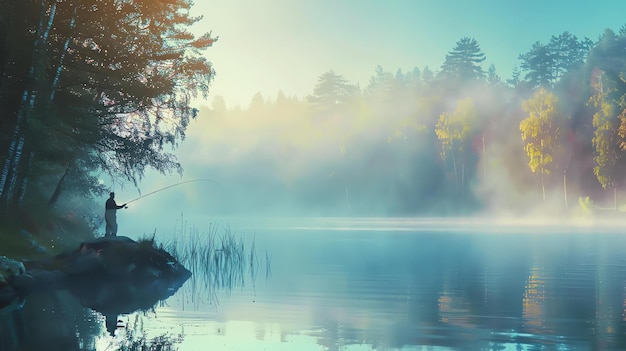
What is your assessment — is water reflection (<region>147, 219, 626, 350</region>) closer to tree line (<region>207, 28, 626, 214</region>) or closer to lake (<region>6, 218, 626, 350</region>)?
lake (<region>6, 218, 626, 350</region>)

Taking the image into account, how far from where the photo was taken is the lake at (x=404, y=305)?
1099 centimetres

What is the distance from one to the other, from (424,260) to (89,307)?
15.1 m

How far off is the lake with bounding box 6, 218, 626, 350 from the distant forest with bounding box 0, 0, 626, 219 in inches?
269

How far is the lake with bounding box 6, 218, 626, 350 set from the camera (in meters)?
11.0

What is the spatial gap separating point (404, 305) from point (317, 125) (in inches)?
3956

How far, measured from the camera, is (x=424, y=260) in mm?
27000

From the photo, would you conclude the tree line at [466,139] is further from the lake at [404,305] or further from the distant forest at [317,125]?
the lake at [404,305]

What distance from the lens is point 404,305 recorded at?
1512cm

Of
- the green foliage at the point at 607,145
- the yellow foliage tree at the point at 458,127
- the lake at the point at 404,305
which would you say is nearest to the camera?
the lake at the point at 404,305

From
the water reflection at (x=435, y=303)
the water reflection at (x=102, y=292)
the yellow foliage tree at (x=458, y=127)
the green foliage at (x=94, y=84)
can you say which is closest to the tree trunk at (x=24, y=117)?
the green foliage at (x=94, y=84)

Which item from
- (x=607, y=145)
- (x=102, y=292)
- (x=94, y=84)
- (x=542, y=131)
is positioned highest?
(x=542, y=131)

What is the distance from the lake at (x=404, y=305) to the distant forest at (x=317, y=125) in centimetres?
683

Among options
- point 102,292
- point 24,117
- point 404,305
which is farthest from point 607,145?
point 102,292

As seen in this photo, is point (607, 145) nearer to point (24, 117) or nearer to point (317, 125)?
point (24, 117)
